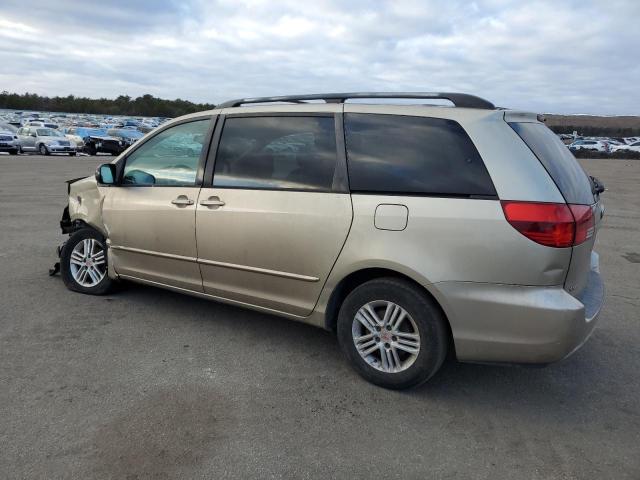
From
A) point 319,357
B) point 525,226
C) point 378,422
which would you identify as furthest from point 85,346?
point 525,226

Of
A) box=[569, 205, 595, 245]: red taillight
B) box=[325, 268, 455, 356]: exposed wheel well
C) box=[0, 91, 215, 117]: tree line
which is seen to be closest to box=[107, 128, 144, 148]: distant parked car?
box=[325, 268, 455, 356]: exposed wheel well

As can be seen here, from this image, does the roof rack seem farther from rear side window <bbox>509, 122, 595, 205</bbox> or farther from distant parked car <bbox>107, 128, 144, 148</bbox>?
distant parked car <bbox>107, 128, 144, 148</bbox>

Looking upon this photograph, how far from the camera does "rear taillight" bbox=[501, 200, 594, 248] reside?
2984 millimetres

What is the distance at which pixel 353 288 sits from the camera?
12.1 ft

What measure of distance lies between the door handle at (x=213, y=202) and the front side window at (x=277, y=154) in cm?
12

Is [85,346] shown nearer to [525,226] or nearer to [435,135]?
[435,135]

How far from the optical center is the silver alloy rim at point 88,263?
5.14 metres

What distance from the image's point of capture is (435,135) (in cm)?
336

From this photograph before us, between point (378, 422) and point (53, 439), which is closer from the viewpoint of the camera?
point (53, 439)

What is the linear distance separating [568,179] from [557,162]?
0.42ft

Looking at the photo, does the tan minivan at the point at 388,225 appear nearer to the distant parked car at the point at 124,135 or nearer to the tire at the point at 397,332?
the tire at the point at 397,332

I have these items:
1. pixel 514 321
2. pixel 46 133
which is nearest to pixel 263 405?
pixel 514 321

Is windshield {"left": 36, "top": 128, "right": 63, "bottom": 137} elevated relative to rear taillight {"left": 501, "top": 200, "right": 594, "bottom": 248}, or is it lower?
lower

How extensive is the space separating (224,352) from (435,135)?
85.4 inches
